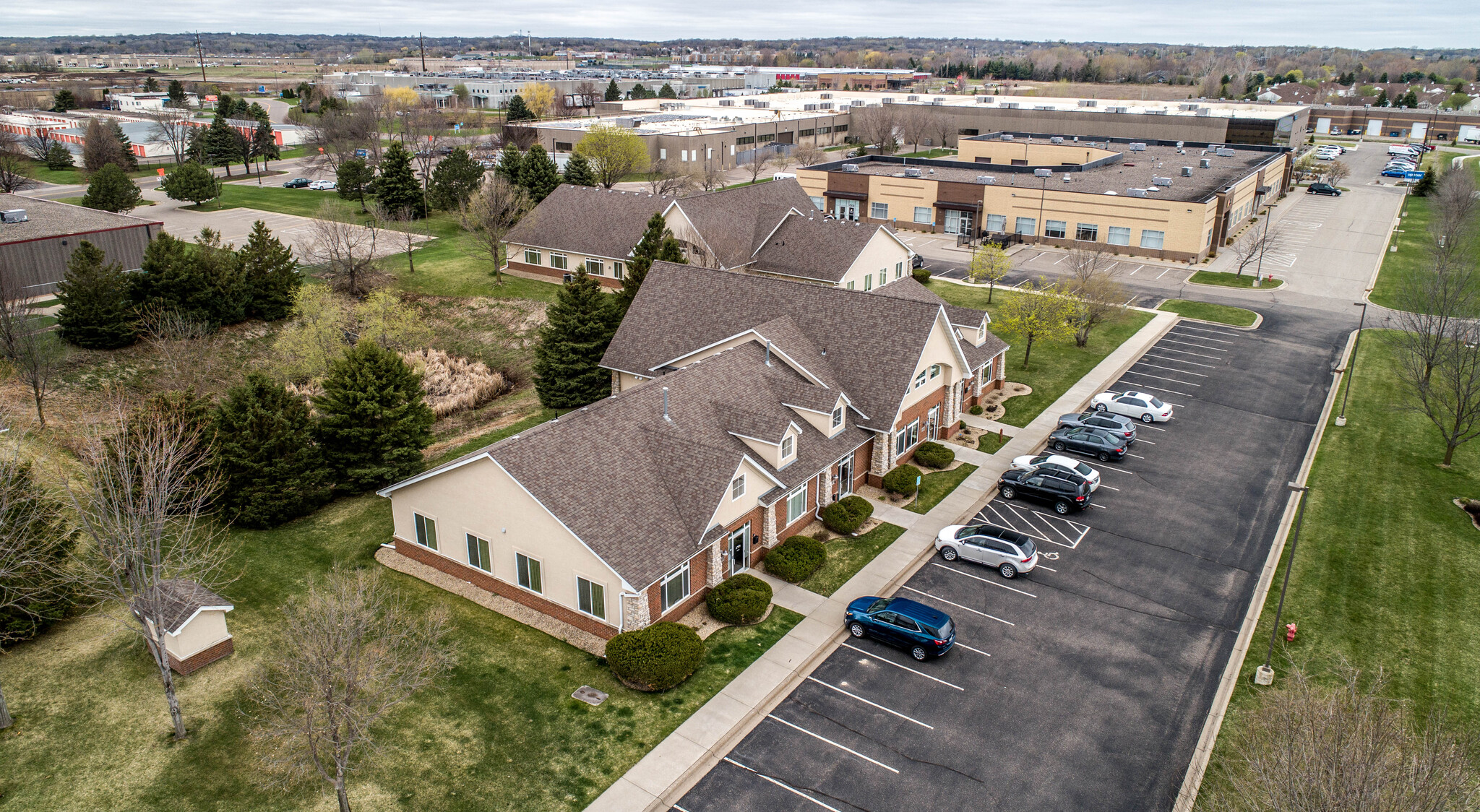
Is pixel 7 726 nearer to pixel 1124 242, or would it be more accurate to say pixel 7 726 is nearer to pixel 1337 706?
pixel 1337 706

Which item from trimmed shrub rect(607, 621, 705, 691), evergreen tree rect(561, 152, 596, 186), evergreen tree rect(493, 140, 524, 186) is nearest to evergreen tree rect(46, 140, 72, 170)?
evergreen tree rect(493, 140, 524, 186)

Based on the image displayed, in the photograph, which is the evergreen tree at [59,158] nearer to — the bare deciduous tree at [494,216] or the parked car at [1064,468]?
the bare deciduous tree at [494,216]

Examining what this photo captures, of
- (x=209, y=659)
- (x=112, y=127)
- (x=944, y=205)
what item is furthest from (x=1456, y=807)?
(x=112, y=127)

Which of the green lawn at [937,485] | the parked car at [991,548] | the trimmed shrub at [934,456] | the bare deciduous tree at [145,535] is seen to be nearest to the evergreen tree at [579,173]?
the trimmed shrub at [934,456]

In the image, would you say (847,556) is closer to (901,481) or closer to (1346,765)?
(901,481)

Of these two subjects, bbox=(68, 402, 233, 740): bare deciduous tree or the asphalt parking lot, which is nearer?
bbox=(68, 402, 233, 740): bare deciduous tree

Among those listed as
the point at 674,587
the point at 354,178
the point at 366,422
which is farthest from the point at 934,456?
the point at 354,178

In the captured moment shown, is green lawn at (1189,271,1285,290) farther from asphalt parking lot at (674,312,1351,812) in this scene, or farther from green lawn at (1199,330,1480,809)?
asphalt parking lot at (674,312,1351,812)
